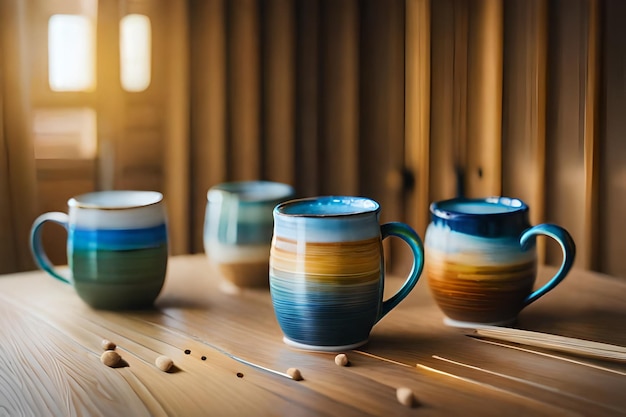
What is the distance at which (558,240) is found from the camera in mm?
908

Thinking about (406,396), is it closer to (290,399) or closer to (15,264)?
(290,399)

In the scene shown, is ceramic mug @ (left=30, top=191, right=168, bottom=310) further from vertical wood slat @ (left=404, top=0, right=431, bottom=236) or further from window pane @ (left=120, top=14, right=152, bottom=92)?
vertical wood slat @ (left=404, top=0, right=431, bottom=236)

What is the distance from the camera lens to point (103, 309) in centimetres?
105

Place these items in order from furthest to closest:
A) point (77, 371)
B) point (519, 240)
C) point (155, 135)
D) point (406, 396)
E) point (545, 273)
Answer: point (155, 135) < point (545, 273) < point (519, 240) < point (77, 371) < point (406, 396)

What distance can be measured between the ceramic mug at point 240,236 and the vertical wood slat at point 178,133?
0.61 meters

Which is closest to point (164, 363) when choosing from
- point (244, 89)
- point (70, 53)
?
point (70, 53)

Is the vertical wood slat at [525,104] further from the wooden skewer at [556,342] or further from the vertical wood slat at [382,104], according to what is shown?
the wooden skewer at [556,342]

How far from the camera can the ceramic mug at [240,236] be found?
3.69 feet

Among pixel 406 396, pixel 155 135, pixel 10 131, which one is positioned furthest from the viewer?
pixel 155 135

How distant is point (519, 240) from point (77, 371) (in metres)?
0.49

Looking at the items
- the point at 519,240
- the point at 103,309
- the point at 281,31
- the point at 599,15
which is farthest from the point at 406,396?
the point at 281,31

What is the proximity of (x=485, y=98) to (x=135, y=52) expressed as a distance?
0.74 m

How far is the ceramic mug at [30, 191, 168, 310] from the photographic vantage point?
3.35ft

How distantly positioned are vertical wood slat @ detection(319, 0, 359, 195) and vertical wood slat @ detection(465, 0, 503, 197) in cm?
26
